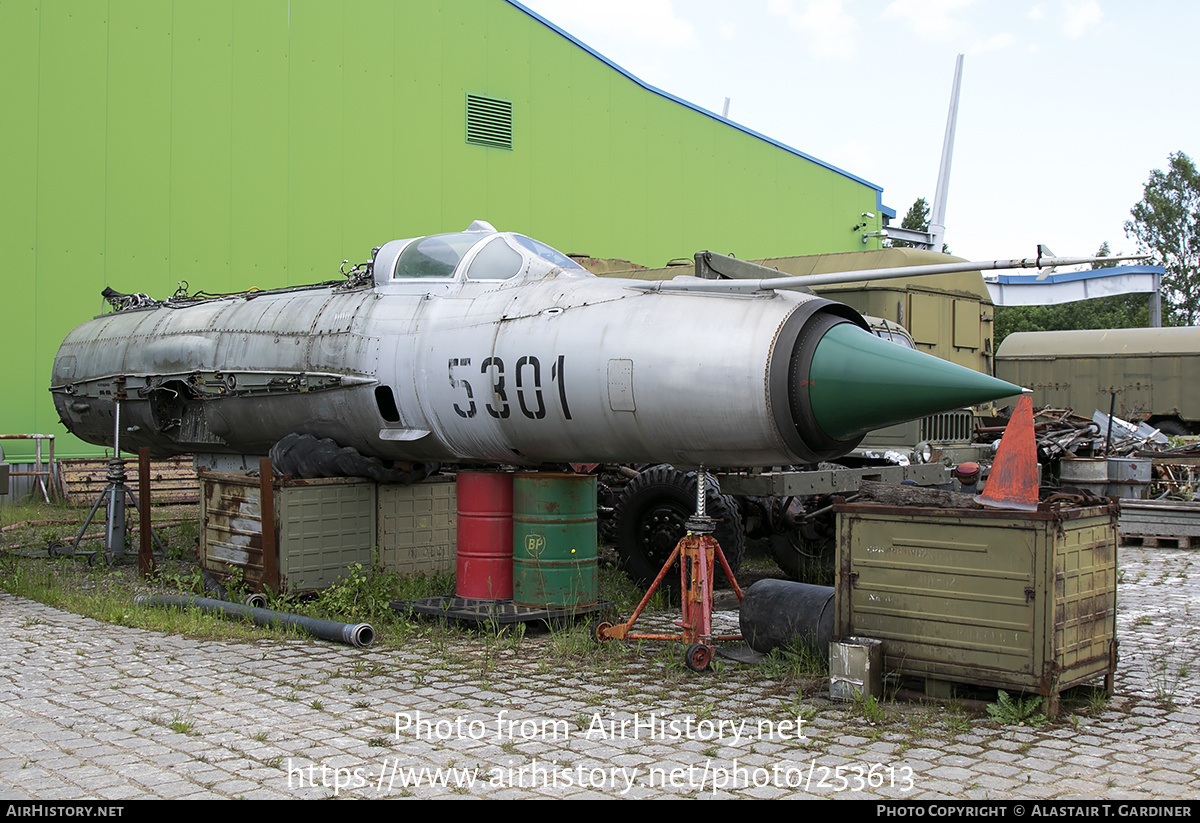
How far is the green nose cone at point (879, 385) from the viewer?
16.7ft

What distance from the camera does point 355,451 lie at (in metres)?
7.62

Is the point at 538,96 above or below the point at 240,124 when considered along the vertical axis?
above

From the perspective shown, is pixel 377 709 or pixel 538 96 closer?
pixel 377 709

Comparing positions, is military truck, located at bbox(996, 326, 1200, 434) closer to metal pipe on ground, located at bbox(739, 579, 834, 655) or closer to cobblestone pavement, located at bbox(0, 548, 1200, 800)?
cobblestone pavement, located at bbox(0, 548, 1200, 800)

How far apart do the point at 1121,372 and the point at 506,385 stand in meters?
19.2

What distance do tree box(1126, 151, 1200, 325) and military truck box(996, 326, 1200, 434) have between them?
22.5 meters

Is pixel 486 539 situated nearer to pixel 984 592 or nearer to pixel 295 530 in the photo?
pixel 295 530

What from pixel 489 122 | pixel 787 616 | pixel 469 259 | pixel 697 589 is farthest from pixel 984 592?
pixel 489 122

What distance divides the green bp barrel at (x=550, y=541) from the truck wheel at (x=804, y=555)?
2.54m

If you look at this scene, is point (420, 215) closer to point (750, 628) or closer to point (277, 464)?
point (277, 464)

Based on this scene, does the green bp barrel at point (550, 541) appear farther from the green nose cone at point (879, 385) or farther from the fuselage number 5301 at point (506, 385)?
the green nose cone at point (879, 385)
